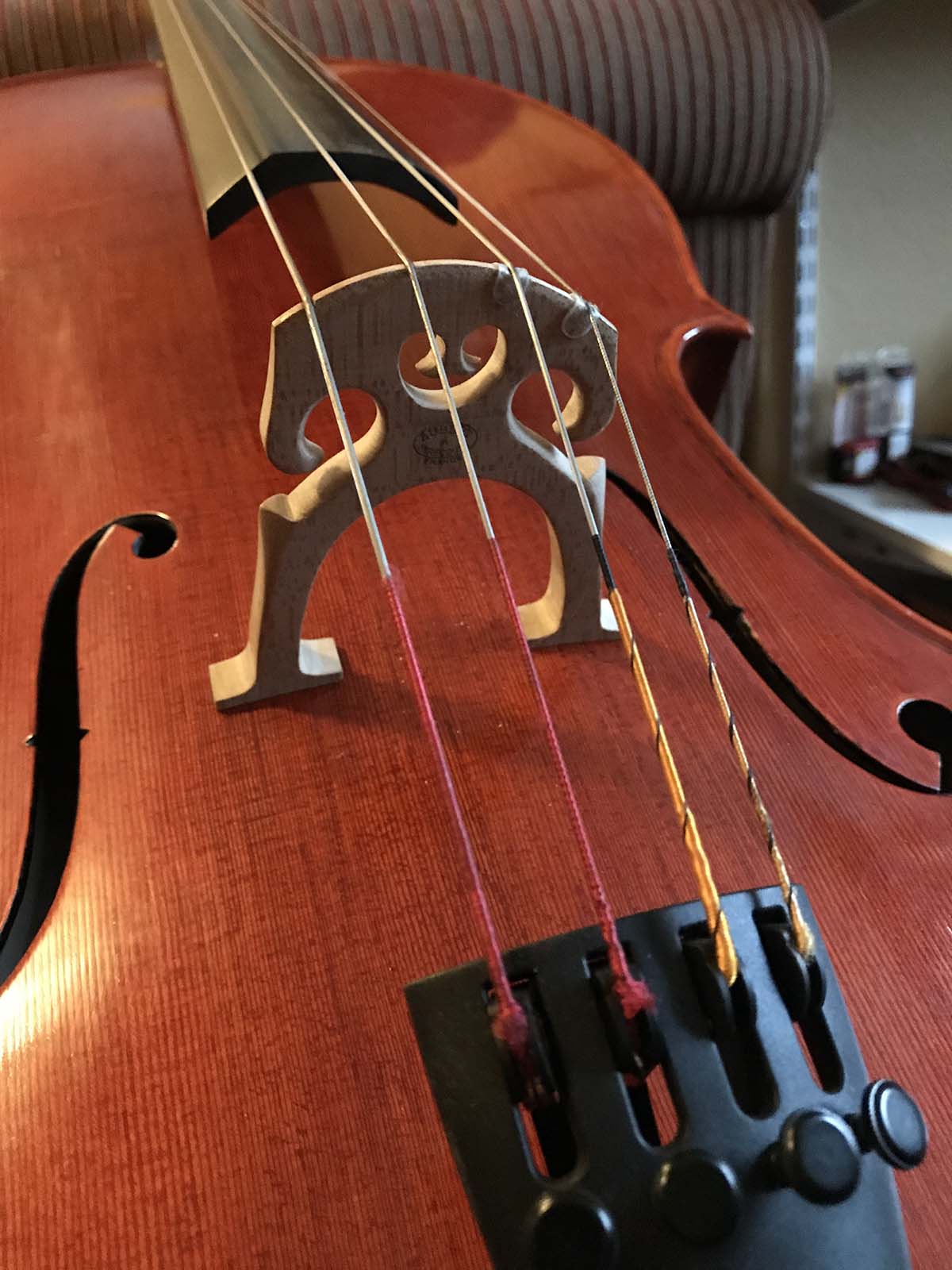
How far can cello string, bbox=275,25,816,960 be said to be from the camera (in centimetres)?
31

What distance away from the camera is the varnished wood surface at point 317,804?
314 millimetres

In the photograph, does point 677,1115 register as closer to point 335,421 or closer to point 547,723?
point 547,723

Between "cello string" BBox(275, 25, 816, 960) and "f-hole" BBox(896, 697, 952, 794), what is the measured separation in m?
0.10

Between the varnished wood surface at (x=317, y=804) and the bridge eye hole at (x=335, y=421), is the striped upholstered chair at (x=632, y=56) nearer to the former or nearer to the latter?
the varnished wood surface at (x=317, y=804)

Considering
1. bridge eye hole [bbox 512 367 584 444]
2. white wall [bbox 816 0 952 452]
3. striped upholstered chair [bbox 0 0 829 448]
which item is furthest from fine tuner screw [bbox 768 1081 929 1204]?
white wall [bbox 816 0 952 452]

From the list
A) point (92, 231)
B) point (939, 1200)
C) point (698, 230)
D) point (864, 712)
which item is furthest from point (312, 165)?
point (698, 230)

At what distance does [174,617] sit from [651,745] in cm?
28

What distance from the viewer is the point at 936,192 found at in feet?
5.24

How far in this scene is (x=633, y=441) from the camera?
45cm

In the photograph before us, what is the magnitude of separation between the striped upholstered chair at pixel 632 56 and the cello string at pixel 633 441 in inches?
11.4

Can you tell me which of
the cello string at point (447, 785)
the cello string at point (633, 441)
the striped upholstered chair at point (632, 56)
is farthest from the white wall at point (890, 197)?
the cello string at point (447, 785)

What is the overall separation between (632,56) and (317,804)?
134 cm

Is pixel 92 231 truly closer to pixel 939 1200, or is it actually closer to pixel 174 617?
pixel 174 617

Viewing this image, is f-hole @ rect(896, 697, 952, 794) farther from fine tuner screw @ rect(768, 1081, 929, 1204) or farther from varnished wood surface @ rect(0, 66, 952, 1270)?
fine tuner screw @ rect(768, 1081, 929, 1204)
